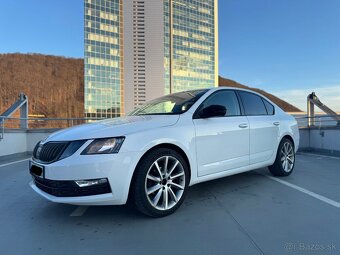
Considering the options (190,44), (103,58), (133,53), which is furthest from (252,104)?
(190,44)

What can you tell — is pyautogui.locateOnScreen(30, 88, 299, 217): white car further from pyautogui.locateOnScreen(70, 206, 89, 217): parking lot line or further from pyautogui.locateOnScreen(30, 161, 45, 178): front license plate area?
pyautogui.locateOnScreen(70, 206, 89, 217): parking lot line

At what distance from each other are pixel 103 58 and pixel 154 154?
6072 cm

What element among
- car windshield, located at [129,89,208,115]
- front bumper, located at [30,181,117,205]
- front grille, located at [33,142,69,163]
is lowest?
front bumper, located at [30,181,117,205]

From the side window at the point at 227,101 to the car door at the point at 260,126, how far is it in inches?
8.2

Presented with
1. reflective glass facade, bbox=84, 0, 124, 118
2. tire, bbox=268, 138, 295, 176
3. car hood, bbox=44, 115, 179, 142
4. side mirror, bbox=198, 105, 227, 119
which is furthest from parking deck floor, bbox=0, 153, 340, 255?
reflective glass facade, bbox=84, 0, 124, 118

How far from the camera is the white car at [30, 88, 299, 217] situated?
276 centimetres

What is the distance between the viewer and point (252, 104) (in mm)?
4672

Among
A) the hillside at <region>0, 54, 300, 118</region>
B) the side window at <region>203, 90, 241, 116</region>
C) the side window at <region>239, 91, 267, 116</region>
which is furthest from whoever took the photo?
the hillside at <region>0, 54, 300, 118</region>

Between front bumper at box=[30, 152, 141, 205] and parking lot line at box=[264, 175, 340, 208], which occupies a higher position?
front bumper at box=[30, 152, 141, 205]

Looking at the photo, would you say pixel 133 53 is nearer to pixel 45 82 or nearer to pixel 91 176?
pixel 45 82

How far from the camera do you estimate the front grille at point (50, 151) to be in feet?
9.39

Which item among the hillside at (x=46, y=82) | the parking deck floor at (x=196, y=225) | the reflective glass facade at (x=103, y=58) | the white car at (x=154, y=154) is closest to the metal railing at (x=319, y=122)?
the parking deck floor at (x=196, y=225)

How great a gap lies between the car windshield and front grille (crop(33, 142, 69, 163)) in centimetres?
145

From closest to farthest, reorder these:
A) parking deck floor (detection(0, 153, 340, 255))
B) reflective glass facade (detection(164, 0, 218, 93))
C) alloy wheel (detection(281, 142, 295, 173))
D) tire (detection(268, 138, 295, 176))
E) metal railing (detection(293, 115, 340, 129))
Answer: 1. parking deck floor (detection(0, 153, 340, 255))
2. tire (detection(268, 138, 295, 176))
3. alloy wheel (detection(281, 142, 295, 173))
4. metal railing (detection(293, 115, 340, 129))
5. reflective glass facade (detection(164, 0, 218, 93))
